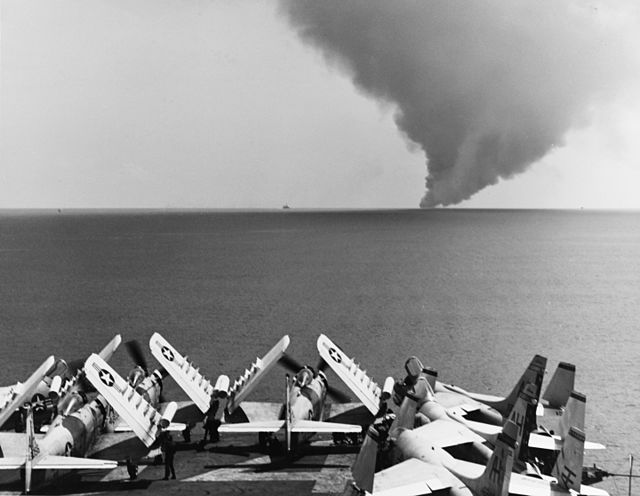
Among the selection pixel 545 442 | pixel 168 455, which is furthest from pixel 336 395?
pixel 168 455

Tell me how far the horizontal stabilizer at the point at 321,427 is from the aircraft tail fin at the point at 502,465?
6462 mm

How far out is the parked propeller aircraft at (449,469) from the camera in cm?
2111

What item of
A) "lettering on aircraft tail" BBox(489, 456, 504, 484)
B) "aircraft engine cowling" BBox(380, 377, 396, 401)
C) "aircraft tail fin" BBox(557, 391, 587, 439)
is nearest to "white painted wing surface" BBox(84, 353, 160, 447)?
"aircraft engine cowling" BBox(380, 377, 396, 401)

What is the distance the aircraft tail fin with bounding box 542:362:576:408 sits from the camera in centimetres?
3228

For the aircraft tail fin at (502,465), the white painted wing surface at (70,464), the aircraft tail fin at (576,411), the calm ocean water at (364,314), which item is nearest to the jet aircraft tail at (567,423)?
the aircraft tail fin at (576,411)

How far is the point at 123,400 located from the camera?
27375 mm

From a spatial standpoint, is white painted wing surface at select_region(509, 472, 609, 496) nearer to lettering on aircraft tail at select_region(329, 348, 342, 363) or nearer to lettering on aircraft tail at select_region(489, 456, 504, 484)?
lettering on aircraft tail at select_region(489, 456, 504, 484)

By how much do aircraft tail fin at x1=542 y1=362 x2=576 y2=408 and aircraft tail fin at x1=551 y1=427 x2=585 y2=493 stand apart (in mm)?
10219

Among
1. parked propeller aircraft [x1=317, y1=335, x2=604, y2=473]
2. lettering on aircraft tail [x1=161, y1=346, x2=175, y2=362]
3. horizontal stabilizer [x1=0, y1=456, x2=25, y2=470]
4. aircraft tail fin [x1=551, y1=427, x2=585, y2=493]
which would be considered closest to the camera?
aircraft tail fin [x1=551, y1=427, x2=585, y2=493]

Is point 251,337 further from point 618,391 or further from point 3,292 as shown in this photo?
point 3,292

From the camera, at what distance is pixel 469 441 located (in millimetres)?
27266

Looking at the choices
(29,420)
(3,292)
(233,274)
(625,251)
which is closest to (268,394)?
(29,420)

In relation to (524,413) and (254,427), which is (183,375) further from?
(524,413)

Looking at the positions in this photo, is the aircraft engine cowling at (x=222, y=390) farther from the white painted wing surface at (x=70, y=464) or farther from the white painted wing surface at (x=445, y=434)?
the white painted wing surface at (x=70, y=464)
